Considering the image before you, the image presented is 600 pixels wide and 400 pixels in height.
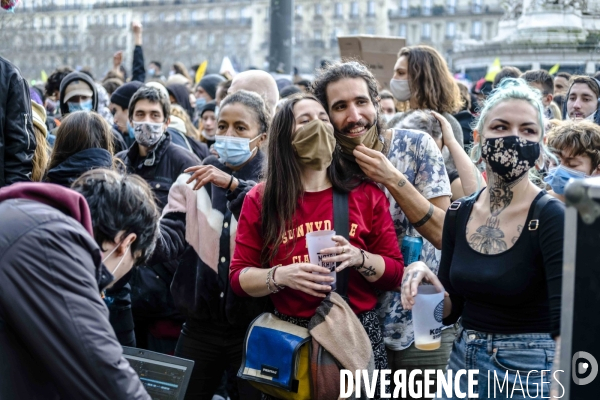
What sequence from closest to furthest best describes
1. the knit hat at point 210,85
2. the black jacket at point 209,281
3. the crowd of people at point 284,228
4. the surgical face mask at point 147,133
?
the crowd of people at point 284,228 < the black jacket at point 209,281 < the surgical face mask at point 147,133 < the knit hat at point 210,85

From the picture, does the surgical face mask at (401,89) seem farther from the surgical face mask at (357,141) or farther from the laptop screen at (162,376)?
the laptop screen at (162,376)

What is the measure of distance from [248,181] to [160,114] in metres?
1.75

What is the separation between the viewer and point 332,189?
395cm

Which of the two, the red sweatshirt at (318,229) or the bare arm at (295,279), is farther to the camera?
the red sweatshirt at (318,229)

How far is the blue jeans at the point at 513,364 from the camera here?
3250 millimetres

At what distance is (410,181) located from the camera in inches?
170

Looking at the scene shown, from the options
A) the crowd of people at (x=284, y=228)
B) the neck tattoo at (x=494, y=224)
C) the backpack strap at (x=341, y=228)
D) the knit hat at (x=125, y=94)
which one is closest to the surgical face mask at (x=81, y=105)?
the knit hat at (x=125, y=94)

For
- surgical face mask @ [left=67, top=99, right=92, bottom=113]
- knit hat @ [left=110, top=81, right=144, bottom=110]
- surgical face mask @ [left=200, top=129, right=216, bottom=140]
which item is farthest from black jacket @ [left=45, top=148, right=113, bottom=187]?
surgical face mask @ [left=200, top=129, right=216, bottom=140]

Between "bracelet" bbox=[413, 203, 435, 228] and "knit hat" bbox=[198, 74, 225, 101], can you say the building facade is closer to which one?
"knit hat" bbox=[198, 74, 225, 101]

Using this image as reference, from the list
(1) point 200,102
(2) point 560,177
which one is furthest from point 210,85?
(2) point 560,177

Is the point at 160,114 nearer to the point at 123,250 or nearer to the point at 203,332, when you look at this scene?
the point at 203,332

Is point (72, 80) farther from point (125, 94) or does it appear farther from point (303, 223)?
point (303, 223)

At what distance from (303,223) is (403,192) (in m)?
0.50

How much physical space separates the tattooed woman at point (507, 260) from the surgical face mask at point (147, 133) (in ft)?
9.34
